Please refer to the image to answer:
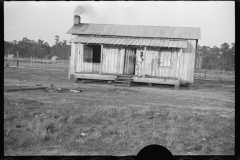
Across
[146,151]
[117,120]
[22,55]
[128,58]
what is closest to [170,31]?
[128,58]

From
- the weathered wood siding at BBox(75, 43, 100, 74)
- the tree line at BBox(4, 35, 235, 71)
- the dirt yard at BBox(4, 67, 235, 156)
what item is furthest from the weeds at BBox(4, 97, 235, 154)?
the tree line at BBox(4, 35, 235, 71)

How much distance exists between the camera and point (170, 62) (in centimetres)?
1336

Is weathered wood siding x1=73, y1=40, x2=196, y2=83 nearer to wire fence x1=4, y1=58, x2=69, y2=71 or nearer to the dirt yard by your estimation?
the dirt yard

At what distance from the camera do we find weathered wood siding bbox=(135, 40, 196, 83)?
523 inches

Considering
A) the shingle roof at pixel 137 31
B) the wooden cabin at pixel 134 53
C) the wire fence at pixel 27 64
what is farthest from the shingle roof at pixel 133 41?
the wire fence at pixel 27 64

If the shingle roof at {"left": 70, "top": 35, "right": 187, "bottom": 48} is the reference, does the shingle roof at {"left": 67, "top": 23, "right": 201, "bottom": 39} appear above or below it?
above

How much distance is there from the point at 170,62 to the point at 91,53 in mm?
5476

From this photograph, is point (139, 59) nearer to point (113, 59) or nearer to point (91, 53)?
point (113, 59)

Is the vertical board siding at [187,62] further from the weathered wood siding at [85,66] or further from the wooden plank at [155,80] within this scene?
the weathered wood siding at [85,66]

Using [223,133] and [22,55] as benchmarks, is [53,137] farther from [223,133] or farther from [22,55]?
[22,55]

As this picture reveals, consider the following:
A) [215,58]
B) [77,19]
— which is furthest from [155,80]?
[215,58]

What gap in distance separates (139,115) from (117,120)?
81 centimetres

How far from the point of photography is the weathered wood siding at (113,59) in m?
14.1

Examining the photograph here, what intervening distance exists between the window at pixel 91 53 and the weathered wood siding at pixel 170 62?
352 cm
